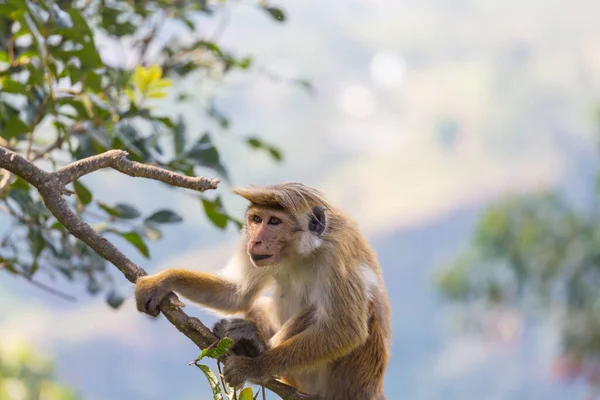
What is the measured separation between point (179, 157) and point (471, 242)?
1162 centimetres

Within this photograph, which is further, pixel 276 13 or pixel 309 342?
pixel 276 13

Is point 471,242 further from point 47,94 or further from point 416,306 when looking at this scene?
point 47,94

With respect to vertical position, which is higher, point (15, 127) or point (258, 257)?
point (258, 257)

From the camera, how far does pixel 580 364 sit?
45.1ft

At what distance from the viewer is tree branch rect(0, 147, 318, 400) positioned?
203cm

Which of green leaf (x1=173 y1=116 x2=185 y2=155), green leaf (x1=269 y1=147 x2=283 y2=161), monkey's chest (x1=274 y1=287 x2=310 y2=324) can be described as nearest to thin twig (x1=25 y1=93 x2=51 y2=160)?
green leaf (x1=173 y1=116 x2=185 y2=155)

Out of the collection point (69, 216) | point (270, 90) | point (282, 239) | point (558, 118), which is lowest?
point (69, 216)

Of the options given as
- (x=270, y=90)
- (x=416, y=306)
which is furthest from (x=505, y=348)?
(x=270, y=90)

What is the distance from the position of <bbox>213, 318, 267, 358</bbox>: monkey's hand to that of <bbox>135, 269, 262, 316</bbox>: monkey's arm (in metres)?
0.22

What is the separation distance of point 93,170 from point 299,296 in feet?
3.79

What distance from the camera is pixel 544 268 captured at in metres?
13.4

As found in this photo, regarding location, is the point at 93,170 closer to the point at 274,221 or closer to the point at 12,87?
the point at 12,87

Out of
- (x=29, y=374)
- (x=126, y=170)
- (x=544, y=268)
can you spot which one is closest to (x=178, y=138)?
(x=126, y=170)

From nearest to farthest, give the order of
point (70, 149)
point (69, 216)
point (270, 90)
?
point (69, 216), point (70, 149), point (270, 90)
